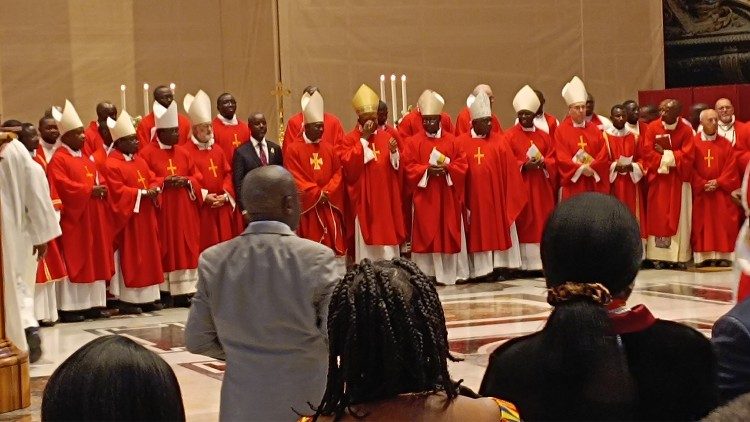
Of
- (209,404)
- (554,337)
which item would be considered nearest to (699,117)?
(209,404)

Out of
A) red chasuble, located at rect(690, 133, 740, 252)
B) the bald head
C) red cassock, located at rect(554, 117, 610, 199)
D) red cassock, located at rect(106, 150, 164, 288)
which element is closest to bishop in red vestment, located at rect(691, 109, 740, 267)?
red chasuble, located at rect(690, 133, 740, 252)

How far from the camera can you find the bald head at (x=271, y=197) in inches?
185

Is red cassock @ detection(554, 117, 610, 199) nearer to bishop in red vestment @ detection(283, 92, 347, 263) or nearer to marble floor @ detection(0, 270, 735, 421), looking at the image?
marble floor @ detection(0, 270, 735, 421)

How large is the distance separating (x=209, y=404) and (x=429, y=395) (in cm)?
521

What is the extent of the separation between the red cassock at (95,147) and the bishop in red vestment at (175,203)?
422 millimetres

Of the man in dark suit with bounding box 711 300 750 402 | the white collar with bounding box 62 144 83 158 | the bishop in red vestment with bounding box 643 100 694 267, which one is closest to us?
the man in dark suit with bounding box 711 300 750 402

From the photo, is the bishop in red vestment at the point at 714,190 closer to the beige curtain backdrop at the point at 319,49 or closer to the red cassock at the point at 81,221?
the beige curtain backdrop at the point at 319,49

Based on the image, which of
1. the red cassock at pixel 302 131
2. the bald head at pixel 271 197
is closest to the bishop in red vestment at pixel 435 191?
the red cassock at pixel 302 131

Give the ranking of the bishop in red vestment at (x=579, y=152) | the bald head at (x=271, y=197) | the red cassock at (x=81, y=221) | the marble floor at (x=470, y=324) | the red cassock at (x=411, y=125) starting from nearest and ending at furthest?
the bald head at (x=271, y=197) < the marble floor at (x=470, y=324) < the red cassock at (x=81, y=221) < the red cassock at (x=411, y=125) < the bishop in red vestment at (x=579, y=152)

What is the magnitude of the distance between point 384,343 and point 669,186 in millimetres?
12627

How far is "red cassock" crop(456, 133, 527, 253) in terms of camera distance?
46.5 feet

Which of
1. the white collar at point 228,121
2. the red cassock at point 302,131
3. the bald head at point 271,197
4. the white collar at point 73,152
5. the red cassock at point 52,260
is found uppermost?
the white collar at point 228,121

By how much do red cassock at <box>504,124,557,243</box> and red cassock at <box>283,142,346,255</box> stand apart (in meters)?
2.21

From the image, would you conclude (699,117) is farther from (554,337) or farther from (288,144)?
(554,337)
